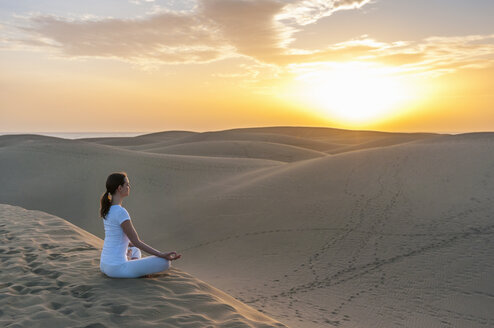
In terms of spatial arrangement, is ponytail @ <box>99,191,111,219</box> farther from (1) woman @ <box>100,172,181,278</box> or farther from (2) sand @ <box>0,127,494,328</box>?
(2) sand @ <box>0,127,494,328</box>

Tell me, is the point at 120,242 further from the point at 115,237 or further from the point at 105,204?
the point at 105,204

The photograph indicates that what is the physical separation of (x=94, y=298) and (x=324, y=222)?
29.0 ft

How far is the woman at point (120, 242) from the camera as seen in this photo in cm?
484

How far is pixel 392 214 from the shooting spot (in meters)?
12.2

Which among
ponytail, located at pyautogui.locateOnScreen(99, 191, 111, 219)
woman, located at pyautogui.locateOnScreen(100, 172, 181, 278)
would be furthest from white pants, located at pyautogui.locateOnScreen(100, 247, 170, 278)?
ponytail, located at pyautogui.locateOnScreen(99, 191, 111, 219)

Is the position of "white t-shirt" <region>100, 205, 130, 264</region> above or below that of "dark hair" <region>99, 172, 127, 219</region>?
below

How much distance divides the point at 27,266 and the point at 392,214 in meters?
10.1

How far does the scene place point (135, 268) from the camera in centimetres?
521

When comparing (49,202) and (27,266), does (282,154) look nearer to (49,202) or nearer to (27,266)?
(49,202)

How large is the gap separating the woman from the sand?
8.34 feet

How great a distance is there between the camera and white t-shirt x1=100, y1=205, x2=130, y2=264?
15.8ft

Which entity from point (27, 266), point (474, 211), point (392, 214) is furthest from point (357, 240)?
point (27, 266)

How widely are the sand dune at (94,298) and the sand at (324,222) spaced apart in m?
1.98

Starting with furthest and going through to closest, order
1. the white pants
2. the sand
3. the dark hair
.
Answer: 1. the sand
2. the white pants
3. the dark hair
